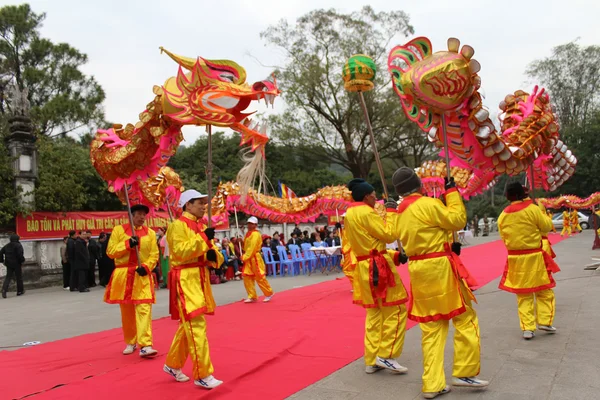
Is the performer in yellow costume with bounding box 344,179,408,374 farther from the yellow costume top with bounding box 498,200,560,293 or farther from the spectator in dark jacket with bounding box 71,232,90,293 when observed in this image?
the spectator in dark jacket with bounding box 71,232,90,293

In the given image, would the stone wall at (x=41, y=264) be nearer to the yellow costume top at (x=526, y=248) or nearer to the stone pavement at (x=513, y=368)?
the stone pavement at (x=513, y=368)

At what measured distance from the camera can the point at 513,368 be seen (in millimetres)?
3771

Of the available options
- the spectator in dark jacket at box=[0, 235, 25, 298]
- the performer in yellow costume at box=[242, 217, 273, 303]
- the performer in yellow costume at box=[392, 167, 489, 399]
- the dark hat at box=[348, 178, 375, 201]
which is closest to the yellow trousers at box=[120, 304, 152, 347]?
the dark hat at box=[348, 178, 375, 201]

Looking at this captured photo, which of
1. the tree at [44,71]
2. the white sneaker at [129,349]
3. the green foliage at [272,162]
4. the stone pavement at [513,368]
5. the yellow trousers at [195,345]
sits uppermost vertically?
the tree at [44,71]

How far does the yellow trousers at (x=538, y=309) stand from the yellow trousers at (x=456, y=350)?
1.63 m

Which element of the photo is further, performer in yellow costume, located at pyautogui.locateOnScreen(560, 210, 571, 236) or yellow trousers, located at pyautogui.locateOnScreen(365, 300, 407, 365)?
performer in yellow costume, located at pyautogui.locateOnScreen(560, 210, 571, 236)

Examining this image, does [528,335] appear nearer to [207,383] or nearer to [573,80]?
[207,383]

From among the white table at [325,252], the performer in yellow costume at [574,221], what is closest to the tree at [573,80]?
the performer in yellow costume at [574,221]

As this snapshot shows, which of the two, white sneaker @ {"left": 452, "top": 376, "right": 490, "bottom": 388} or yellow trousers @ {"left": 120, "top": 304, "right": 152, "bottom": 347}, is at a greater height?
yellow trousers @ {"left": 120, "top": 304, "right": 152, "bottom": 347}

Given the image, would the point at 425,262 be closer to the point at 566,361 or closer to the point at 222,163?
the point at 566,361

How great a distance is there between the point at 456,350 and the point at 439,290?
0.42m

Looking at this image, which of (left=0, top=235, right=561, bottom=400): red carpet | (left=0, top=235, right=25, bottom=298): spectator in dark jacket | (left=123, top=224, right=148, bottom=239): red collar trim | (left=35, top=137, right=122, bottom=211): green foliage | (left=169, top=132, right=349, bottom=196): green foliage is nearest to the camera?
(left=0, top=235, right=561, bottom=400): red carpet

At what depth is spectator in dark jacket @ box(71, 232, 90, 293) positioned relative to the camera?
10508 mm

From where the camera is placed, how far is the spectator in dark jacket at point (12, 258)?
9773 mm
